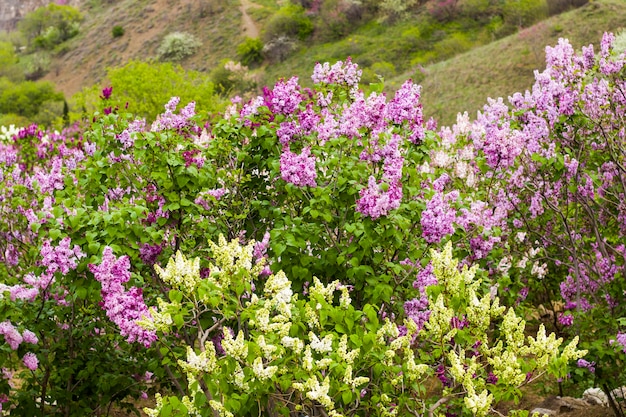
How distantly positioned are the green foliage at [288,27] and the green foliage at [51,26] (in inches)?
1207

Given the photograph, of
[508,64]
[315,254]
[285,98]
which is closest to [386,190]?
[315,254]

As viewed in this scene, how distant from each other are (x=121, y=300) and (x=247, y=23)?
56.1 metres

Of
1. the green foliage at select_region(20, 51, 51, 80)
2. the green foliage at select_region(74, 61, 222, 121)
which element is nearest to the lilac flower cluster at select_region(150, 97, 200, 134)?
the green foliage at select_region(74, 61, 222, 121)

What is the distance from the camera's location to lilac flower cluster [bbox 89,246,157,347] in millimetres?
3814

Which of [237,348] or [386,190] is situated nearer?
[237,348]

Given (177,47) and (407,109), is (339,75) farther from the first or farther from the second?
(177,47)

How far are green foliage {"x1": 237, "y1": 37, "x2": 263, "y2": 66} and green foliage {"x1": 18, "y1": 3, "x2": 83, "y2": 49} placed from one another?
30.1m

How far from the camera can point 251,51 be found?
165 ft

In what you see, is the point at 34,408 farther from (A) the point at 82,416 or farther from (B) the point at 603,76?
(B) the point at 603,76

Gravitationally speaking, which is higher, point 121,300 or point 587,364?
point 121,300

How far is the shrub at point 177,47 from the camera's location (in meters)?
54.8

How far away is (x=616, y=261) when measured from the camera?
21.1 feet

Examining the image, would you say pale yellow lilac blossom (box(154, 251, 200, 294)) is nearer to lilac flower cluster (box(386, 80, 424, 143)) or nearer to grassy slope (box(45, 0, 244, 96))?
lilac flower cluster (box(386, 80, 424, 143))

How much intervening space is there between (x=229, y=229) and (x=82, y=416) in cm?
236
